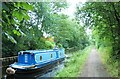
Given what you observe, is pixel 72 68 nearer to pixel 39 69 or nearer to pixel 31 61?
pixel 39 69

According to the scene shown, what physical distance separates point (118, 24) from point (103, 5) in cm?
108

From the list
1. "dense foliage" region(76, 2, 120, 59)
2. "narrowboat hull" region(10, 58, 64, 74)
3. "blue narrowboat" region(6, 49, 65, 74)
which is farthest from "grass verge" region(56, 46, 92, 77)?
"dense foliage" region(76, 2, 120, 59)

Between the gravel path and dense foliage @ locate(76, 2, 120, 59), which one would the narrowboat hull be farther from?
dense foliage @ locate(76, 2, 120, 59)

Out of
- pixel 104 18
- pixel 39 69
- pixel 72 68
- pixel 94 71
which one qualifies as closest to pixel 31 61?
pixel 39 69

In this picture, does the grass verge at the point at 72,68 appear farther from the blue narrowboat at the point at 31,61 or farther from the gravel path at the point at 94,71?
the blue narrowboat at the point at 31,61

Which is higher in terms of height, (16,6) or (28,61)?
(16,6)

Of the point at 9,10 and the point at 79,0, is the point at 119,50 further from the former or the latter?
the point at 9,10

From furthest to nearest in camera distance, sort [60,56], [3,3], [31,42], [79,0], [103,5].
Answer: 1. [60,56]
2. [31,42]
3. [79,0]
4. [103,5]
5. [3,3]

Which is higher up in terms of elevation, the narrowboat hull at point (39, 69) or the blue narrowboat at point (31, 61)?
the blue narrowboat at point (31, 61)

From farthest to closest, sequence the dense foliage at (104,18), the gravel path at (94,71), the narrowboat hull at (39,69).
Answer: the narrowboat hull at (39,69) < the dense foliage at (104,18) < the gravel path at (94,71)

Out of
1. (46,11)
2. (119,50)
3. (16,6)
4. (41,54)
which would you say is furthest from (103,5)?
(16,6)

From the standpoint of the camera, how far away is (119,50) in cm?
1010

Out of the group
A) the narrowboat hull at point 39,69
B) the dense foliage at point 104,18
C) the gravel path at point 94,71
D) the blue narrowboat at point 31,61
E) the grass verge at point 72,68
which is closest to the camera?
the gravel path at point 94,71

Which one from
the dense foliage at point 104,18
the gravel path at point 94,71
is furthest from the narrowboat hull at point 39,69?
the dense foliage at point 104,18
